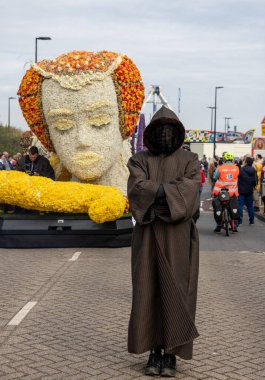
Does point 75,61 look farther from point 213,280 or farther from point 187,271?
point 187,271

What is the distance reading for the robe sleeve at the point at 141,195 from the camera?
223 inches

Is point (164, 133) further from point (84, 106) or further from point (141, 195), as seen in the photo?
point (84, 106)

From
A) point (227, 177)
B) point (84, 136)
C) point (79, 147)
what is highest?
point (84, 136)

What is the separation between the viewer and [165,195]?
18.5 ft

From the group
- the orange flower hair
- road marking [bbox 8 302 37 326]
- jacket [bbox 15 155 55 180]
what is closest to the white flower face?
the orange flower hair

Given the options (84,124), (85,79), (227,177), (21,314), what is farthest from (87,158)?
(21,314)

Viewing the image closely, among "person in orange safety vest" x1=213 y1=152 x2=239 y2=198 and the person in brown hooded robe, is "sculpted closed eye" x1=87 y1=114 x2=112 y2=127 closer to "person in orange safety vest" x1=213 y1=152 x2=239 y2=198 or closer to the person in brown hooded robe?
"person in orange safety vest" x1=213 y1=152 x2=239 y2=198

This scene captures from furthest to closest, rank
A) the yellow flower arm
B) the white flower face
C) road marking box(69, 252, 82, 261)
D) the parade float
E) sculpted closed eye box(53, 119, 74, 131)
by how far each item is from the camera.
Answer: sculpted closed eye box(53, 119, 74, 131)
the white flower face
the parade float
the yellow flower arm
road marking box(69, 252, 82, 261)

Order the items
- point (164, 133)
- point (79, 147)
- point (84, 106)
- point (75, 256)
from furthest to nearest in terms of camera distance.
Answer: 1. point (79, 147)
2. point (84, 106)
3. point (75, 256)
4. point (164, 133)

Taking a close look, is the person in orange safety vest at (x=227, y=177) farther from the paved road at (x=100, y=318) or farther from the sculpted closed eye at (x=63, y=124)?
the sculpted closed eye at (x=63, y=124)

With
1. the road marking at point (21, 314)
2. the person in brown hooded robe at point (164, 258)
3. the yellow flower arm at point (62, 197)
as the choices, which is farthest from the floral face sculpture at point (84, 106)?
the person in brown hooded robe at point (164, 258)

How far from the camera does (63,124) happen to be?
1430 cm

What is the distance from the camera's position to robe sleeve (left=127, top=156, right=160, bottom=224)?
5.65 metres

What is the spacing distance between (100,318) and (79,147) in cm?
692
